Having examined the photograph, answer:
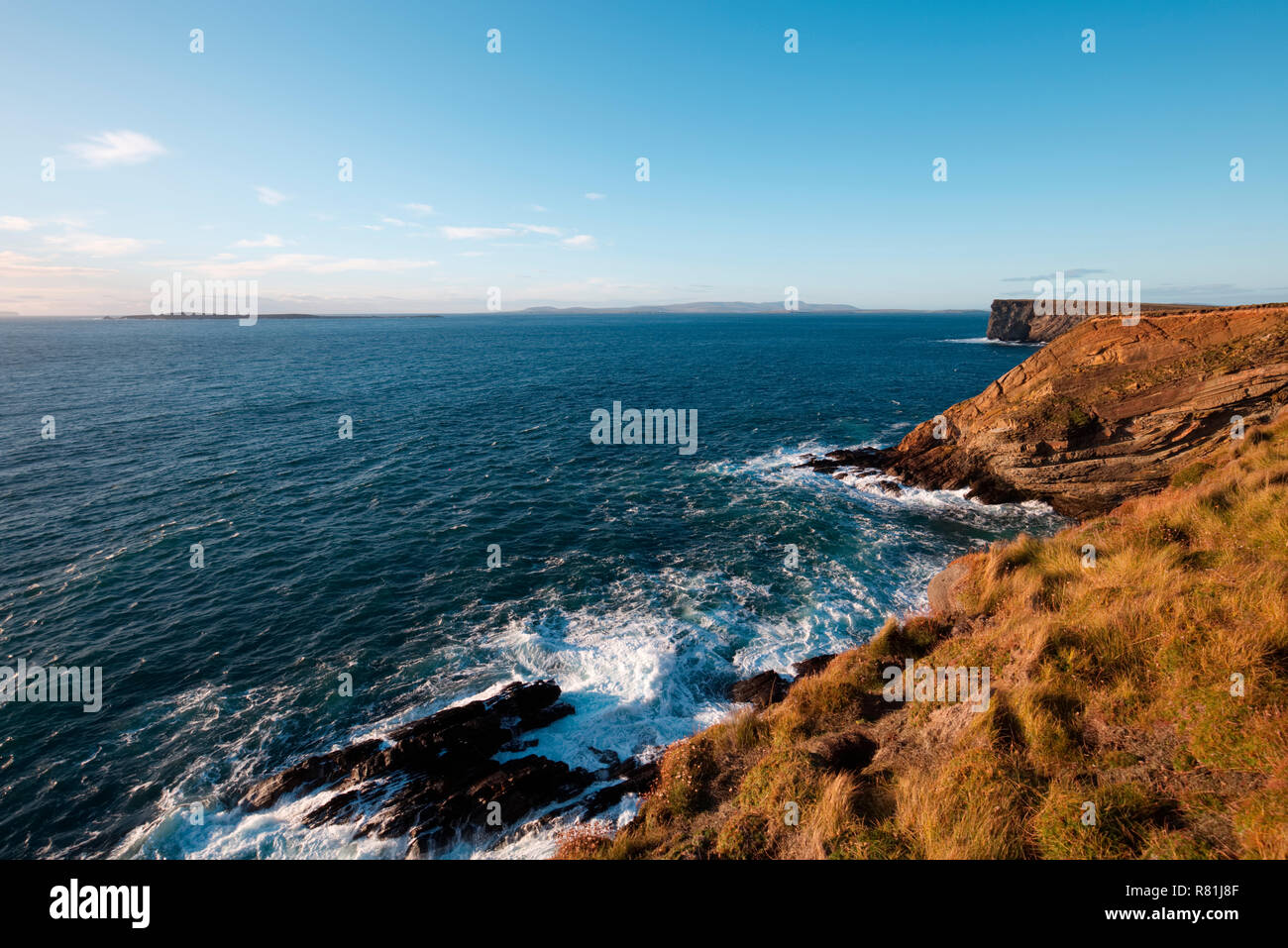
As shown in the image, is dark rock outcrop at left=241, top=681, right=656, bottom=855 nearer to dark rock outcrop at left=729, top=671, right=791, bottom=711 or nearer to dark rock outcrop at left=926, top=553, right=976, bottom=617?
dark rock outcrop at left=729, top=671, right=791, bottom=711

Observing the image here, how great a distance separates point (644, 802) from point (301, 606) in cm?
1790

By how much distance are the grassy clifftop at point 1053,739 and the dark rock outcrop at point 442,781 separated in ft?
7.71

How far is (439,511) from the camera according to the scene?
31750 mm

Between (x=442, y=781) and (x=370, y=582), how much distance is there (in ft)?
42.2

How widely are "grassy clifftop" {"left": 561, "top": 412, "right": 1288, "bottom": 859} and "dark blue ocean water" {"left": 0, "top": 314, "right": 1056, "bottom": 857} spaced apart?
486 cm

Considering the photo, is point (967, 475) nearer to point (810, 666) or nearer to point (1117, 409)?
point (1117, 409)

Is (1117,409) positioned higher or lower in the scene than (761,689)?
higher

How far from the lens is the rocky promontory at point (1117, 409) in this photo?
2852 cm

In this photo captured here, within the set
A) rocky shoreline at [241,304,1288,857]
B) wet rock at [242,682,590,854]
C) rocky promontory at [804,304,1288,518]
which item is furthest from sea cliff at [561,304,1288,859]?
rocky promontory at [804,304,1288,518]

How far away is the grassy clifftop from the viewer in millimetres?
7109


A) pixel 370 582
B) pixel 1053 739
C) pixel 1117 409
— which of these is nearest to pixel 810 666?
pixel 1053 739

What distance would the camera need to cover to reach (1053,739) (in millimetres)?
8852

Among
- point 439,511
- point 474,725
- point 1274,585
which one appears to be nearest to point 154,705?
point 474,725

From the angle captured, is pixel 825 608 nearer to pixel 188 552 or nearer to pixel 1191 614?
pixel 1191 614
